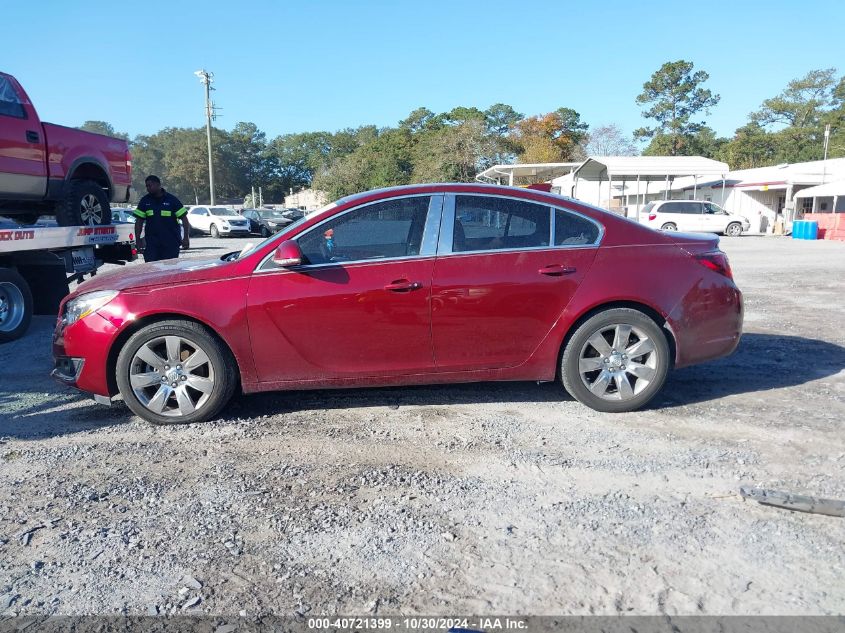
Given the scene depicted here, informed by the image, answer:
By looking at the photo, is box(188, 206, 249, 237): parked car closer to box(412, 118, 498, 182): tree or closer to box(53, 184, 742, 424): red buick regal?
box(412, 118, 498, 182): tree

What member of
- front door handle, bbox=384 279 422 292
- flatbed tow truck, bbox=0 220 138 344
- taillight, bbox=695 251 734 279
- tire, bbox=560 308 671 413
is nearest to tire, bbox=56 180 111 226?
flatbed tow truck, bbox=0 220 138 344

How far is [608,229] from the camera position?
454cm

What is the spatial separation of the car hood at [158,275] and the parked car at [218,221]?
1032 inches

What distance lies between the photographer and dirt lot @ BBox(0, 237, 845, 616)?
2.52 metres

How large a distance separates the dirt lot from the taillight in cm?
103

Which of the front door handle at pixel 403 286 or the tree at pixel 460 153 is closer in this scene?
the front door handle at pixel 403 286

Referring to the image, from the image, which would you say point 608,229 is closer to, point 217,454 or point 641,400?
point 641,400

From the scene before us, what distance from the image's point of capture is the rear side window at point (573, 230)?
177 inches

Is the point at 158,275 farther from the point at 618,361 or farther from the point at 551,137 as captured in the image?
the point at 551,137

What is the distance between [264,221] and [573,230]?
3013 centimetres

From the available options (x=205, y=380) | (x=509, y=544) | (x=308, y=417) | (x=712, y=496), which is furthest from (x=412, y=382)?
(x=712, y=496)

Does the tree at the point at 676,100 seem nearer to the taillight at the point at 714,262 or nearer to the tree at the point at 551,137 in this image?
the tree at the point at 551,137

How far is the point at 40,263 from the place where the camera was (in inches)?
297

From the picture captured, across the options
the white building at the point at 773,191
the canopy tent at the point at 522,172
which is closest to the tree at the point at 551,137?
the canopy tent at the point at 522,172
